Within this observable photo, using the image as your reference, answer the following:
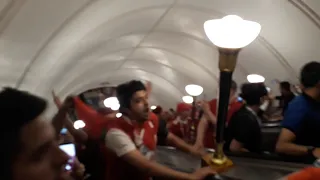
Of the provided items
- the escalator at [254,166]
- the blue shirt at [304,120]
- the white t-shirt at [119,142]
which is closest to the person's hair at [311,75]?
the blue shirt at [304,120]

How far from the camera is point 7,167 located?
75.0 inches

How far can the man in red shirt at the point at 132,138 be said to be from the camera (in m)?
4.04

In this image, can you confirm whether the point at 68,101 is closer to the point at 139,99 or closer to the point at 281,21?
the point at 139,99

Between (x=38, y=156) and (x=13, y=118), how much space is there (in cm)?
15

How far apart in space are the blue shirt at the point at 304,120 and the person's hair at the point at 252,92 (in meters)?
1.41

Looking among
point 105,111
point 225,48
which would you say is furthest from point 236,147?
point 225,48

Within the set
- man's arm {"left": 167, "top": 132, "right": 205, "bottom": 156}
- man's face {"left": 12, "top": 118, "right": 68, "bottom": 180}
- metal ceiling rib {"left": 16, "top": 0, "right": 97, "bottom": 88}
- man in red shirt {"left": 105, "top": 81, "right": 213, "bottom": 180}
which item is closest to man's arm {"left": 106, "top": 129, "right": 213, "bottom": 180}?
man in red shirt {"left": 105, "top": 81, "right": 213, "bottom": 180}

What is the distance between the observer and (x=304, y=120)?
4711 mm

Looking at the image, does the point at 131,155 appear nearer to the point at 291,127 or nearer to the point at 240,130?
the point at 291,127

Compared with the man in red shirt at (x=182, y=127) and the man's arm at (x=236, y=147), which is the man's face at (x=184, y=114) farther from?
the man's arm at (x=236, y=147)

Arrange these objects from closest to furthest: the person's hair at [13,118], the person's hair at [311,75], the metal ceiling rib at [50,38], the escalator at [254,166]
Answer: the person's hair at [13,118], the escalator at [254,166], the person's hair at [311,75], the metal ceiling rib at [50,38]

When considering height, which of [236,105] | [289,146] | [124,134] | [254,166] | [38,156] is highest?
[236,105]

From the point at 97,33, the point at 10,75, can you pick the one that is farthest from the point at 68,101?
the point at 97,33

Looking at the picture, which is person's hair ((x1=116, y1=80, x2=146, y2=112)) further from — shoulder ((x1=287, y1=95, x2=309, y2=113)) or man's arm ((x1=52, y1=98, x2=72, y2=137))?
shoulder ((x1=287, y1=95, x2=309, y2=113))
